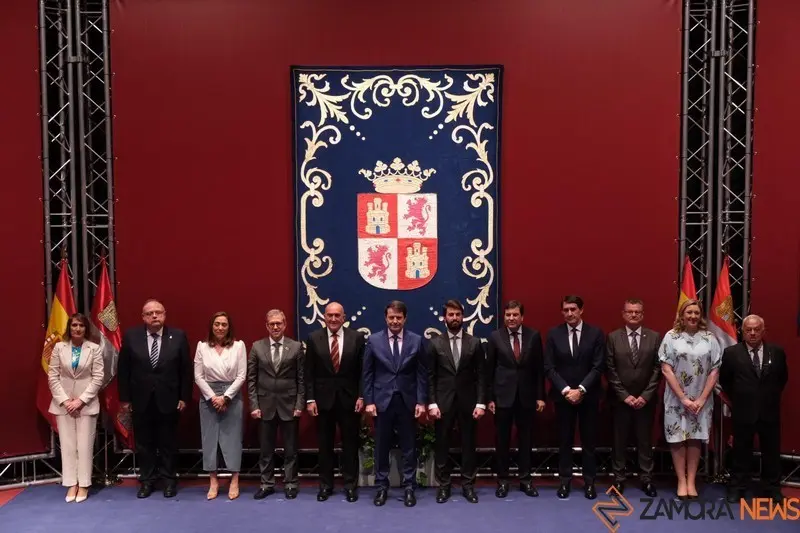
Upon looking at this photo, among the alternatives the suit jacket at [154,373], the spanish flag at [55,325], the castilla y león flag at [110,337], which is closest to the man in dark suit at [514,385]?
the suit jacket at [154,373]

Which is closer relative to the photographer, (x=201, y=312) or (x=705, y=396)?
(x=705, y=396)

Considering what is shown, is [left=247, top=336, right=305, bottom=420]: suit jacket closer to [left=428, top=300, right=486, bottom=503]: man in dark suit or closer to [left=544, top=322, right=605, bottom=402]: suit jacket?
[left=428, top=300, right=486, bottom=503]: man in dark suit

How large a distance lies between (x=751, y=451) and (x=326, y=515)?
3.26m

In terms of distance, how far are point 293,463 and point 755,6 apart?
17.2 ft

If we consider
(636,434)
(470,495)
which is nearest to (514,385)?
(470,495)

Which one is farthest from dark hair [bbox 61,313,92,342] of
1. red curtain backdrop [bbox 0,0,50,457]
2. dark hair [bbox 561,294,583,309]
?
dark hair [bbox 561,294,583,309]

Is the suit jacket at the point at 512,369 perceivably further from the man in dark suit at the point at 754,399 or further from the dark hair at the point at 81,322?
the dark hair at the point at 81,322

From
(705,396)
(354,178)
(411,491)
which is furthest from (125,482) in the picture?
(705,396)

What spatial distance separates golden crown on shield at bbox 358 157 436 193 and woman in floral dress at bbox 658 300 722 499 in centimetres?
236

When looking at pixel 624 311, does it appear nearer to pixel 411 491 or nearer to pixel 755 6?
pixel 411 491

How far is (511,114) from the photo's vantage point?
22.7 feet

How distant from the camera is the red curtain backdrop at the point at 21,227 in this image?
675 centimetres

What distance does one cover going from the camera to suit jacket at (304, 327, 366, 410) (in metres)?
6.27

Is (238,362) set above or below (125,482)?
above
